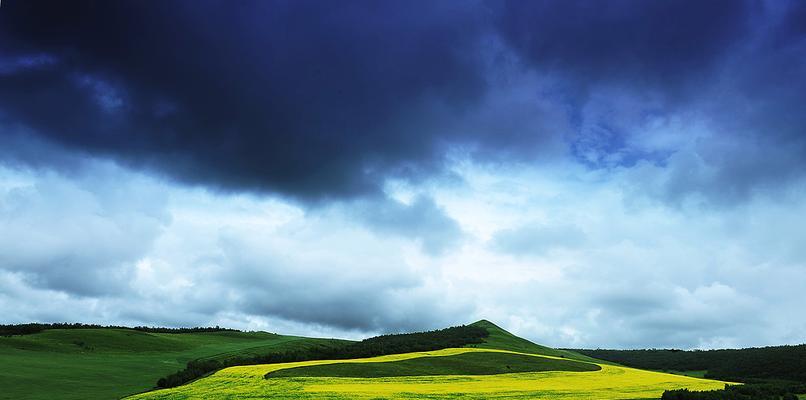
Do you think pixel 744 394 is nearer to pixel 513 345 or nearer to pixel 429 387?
pixel 429 387

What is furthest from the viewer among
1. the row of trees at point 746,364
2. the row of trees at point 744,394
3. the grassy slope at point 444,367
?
the row of trees at point 746,364

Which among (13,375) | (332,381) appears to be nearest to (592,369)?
(332,381)

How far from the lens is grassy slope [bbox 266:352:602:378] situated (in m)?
71.1

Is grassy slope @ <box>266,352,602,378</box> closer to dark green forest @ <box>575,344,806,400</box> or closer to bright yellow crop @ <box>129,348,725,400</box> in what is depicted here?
bright yellow crop @ <box>129,348,725,400</box>

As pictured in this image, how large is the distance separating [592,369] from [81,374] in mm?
78947

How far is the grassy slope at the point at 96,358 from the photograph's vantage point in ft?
223

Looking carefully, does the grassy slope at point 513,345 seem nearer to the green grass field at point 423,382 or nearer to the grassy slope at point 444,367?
the grassy slope at point 444,367

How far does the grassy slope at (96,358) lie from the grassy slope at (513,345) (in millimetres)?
50780

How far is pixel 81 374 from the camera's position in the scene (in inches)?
3078

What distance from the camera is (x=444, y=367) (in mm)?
81000

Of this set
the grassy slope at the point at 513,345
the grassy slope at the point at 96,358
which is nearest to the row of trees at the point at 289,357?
the grassy slope at the point at 96,358

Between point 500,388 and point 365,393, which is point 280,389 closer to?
point 365,393

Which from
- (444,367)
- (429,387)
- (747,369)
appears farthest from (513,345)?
(429,387)

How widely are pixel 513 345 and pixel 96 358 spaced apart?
95360mm
